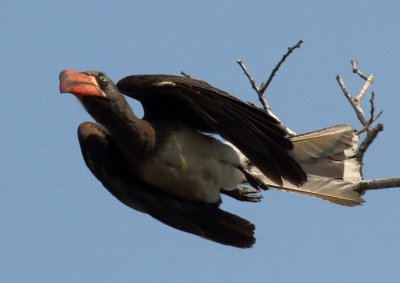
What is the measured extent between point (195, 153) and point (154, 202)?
0.45 meters

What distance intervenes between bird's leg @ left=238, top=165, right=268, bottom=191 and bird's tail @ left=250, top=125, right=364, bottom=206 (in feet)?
0.15

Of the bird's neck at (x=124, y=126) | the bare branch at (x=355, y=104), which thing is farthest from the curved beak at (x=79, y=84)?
the bare branch at (x=355, y=104)

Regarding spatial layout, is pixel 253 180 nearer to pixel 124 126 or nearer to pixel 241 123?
pixel 241 123

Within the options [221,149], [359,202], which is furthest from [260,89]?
[359,202]

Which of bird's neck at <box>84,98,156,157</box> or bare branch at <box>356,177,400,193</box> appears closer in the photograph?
bare branch at <box>356,177,400,193</box>

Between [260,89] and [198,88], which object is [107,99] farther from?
[260,89]

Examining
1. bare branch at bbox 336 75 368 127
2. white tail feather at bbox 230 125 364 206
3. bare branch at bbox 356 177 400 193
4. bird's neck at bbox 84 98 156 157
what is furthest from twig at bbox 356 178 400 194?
bird's neck at bbox 84 98 156 157

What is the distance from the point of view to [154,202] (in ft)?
23.4

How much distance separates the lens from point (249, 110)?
266 inches

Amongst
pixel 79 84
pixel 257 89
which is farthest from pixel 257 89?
pixel 79 84

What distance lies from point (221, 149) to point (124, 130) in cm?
77

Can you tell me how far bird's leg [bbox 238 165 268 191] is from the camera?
24.5ft

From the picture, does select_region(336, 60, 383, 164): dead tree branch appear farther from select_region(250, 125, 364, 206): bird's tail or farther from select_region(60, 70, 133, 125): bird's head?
select_region(60, 70, 133, 125): bird's head

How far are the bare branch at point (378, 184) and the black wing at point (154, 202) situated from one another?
80 cm
